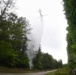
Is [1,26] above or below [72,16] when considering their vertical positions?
above

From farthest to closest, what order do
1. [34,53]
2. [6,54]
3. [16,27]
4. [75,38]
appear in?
1. [34,53]
2. [6,54]
3. [16,27]
4. [75,38]

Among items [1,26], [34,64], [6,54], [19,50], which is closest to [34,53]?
[34,64]

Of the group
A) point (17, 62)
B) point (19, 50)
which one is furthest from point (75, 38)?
point (19, 50)

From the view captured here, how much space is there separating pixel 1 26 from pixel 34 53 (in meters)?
46.9

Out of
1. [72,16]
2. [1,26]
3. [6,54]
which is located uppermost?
[1,26]

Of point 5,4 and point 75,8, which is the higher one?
point 5,4

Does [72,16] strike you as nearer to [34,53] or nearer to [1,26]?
[1,26]

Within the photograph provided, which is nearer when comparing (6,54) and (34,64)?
(6,54)

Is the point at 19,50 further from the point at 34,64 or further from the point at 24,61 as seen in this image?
the point at 34,64

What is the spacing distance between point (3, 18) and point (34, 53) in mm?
47273

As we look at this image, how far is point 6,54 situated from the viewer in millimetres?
59094

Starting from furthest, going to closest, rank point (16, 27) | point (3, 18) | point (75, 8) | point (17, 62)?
point (17, 62) → point (16, 27) → point (3, 18) → point (75, 8)

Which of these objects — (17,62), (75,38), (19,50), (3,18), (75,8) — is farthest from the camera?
(19,50)

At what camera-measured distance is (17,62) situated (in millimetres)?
70188
